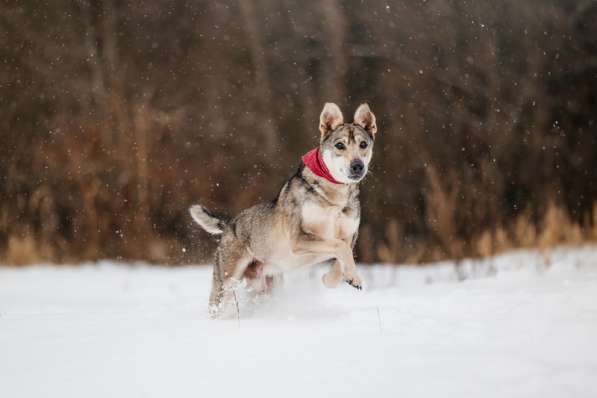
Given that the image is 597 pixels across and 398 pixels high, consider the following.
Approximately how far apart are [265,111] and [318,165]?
6588mm

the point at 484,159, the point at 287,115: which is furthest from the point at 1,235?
the point at 484,159

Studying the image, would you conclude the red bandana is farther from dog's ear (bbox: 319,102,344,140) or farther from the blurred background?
the blurred background

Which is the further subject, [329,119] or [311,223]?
[329,119]

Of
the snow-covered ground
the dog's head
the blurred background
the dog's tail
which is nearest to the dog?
the dog's head

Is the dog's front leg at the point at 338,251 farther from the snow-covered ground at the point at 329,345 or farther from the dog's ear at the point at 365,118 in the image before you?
the dog's ear at the point at 365,118

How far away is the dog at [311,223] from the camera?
524 centimetres

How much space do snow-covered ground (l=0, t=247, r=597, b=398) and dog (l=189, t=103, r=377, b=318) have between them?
327mm

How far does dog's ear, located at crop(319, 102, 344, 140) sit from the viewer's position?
5539 mm

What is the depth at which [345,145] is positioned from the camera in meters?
5.25

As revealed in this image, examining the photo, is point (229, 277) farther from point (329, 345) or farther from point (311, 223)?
point (329, 345)

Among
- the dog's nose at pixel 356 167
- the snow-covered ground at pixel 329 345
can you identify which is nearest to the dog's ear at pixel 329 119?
the dog's nose at pixel 356 167

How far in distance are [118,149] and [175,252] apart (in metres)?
2.25

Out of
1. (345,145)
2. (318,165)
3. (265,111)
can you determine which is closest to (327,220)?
(318,165)

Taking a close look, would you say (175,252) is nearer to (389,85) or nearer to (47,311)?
(47,311)
